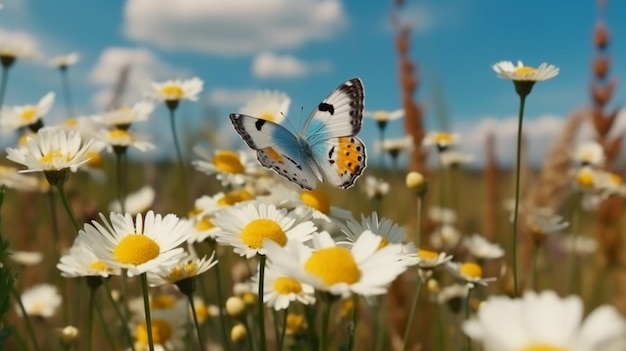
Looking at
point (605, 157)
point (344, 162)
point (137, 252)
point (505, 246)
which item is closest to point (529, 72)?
point (344, 162)

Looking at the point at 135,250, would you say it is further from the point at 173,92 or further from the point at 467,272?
the point at 173,92

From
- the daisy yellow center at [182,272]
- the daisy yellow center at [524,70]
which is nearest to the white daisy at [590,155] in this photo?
the daisy yellow center at [524,70]

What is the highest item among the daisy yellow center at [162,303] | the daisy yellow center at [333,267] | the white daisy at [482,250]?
the daisy yellow center at [333,267]

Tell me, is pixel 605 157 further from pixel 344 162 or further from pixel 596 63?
pixel 344 162

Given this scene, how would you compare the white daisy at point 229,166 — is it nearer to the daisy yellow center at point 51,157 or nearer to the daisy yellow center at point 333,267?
the daisy yellow center at point 51,157

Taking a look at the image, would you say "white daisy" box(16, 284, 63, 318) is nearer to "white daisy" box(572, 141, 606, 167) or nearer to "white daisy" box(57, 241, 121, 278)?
"white daisy" box(57, 241, 121, 278)
